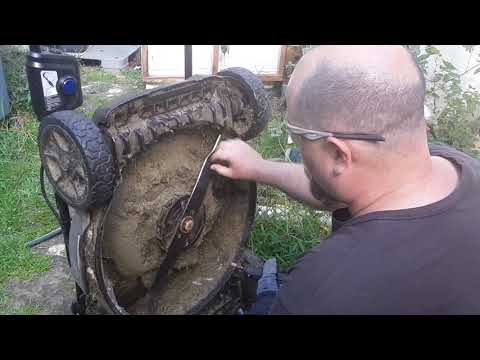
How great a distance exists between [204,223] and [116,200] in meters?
0.47

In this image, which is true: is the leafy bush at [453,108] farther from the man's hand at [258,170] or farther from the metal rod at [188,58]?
the metal rod at [188,58]

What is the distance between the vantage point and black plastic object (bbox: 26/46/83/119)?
5.36 ft


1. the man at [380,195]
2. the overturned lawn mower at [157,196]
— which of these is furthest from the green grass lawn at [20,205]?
the man at [380,195]

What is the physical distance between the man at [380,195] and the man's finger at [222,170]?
0.51 m

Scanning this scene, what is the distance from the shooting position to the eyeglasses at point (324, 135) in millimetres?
1244

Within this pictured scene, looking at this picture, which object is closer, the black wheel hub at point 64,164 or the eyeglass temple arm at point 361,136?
the eyeglass temple arm at point 361,136

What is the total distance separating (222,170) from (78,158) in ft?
2.06

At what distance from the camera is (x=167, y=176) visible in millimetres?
1743

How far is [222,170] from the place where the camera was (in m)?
1.84

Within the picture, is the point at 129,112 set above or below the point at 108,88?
above

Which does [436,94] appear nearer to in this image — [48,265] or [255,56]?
[255,56]

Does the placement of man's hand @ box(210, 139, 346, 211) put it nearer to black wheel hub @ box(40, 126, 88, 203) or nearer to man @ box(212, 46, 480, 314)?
man @ box(212, 46, 480, 314)

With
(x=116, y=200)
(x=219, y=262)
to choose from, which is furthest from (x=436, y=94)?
(x=116, y=200)

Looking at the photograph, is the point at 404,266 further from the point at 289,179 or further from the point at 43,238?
the point at 43,238
